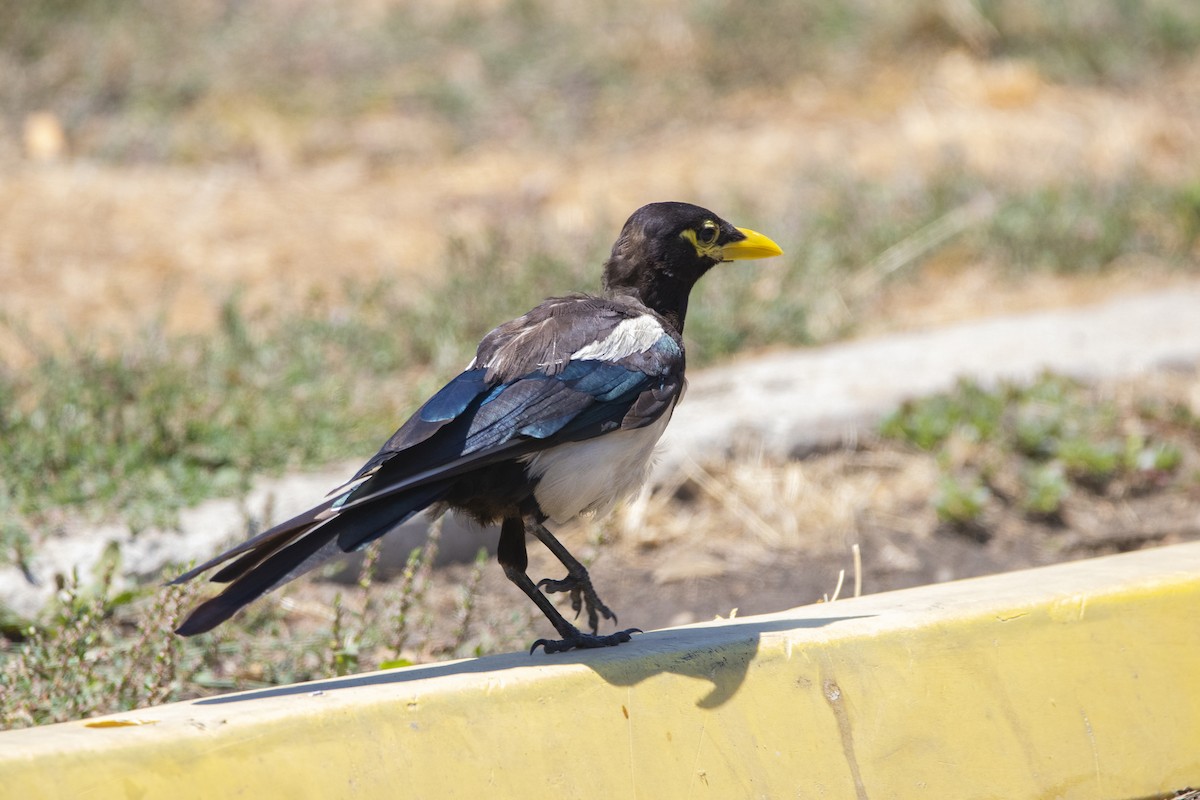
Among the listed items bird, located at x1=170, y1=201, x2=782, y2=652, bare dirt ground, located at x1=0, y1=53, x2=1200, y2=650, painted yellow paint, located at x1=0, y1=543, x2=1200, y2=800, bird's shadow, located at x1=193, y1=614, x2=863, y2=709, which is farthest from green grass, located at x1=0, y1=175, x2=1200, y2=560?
painted yellow paint, located at x1=0, y1=543, x2=1200, y2=800

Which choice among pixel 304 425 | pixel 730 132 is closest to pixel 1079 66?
pixel 730 132

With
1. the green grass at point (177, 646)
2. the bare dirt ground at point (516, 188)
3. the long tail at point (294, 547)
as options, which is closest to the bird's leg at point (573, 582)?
the green grass at point (177, 646)

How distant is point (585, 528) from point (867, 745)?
257 centimetres

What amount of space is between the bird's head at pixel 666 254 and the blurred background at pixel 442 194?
1.06 meters

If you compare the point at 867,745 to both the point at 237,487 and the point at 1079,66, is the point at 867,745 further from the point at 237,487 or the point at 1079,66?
the point at 1079,66

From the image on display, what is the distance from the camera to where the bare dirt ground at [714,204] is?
524cm

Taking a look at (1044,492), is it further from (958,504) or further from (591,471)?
(591,471)

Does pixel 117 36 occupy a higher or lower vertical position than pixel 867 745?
higher

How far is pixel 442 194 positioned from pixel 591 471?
22.1ft

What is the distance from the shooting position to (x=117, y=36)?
11.3 m

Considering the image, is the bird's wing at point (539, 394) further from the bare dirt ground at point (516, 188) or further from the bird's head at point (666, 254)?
the bare dirt ground at point (516, 188)

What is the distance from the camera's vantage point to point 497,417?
10.4ft

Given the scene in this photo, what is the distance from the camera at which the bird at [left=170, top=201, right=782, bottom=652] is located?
2893 millimetres

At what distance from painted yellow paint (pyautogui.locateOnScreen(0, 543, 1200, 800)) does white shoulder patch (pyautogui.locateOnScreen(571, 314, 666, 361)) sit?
2.37ft
